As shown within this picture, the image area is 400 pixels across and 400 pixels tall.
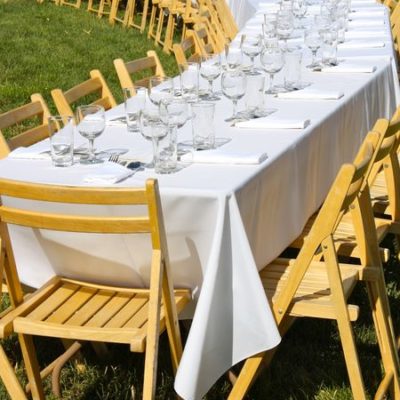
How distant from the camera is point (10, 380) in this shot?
3.20 metres

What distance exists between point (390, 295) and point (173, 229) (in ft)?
5.91

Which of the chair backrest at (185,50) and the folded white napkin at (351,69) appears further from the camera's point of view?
the chair backrest at (185,50)

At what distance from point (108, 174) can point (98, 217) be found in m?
0.41

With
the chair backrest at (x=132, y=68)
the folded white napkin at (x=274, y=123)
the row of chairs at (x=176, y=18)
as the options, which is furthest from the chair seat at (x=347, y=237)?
the row of chairs at (x=176, y=18)

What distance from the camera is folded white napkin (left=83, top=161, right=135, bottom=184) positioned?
11.1 ft

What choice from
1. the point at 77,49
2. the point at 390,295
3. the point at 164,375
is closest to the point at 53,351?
the point at 164,375

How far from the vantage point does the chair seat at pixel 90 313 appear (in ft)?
10.3

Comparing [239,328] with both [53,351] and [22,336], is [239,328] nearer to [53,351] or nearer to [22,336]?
[22,336]

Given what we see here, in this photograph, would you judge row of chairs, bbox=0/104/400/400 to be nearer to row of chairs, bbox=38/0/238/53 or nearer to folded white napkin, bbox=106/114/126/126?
folded white napkin, bbox=106/114/126/126

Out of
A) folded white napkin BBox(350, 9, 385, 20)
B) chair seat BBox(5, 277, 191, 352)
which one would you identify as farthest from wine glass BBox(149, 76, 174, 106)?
folded white napkin BBox(350, 9, 385, 20)

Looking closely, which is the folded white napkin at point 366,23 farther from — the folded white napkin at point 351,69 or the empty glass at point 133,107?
the empty glass at point 133,107

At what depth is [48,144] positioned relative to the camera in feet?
13.1

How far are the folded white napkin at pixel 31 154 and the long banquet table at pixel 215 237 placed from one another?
0.03 m

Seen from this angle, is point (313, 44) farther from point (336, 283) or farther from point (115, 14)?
point (115, 14)
